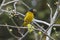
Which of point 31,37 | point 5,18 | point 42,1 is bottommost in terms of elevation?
point 31,37

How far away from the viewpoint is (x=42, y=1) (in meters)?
7.23

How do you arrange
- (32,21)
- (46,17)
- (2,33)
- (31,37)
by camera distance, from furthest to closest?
(2,33) < (46,17) < (31,37) < (32,21)

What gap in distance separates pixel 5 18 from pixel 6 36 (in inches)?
44.9

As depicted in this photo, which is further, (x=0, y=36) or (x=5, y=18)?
(x=0, y=36)

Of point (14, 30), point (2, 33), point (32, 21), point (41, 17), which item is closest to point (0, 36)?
point (2, 33)

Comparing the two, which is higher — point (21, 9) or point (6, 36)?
point (21, 9)

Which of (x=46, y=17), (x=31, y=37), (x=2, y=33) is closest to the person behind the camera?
(x=31, y=37)

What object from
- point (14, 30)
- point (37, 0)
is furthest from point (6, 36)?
point (37, 0)

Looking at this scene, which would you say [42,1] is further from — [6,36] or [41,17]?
[6,36]

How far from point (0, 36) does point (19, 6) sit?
139cm

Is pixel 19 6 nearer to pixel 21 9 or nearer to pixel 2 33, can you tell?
pixel 21 9

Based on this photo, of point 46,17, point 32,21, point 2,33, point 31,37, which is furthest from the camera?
point 2,33

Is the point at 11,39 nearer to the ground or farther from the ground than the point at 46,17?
nearer to the ground

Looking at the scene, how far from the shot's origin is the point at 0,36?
802cm
